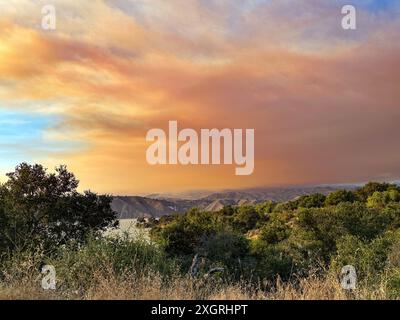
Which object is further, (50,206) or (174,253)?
(174,253)

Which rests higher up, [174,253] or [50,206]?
[50,206]

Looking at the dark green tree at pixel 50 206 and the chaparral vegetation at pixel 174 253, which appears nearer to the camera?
the chaparral vegetation at pixel 174 253

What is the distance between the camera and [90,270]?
920cm

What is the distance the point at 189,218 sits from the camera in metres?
27.8

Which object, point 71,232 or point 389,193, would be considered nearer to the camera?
point 71,232

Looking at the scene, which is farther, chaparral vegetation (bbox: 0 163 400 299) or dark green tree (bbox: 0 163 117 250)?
dark green tree (bbox: 0 163 117 250)

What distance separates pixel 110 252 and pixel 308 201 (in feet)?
152
